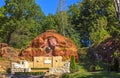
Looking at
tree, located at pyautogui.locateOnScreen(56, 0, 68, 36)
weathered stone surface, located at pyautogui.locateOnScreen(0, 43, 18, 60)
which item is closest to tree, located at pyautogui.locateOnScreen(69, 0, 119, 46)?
tree, located at pyautogui.locateOnScreen(56, 0, 68, 36)

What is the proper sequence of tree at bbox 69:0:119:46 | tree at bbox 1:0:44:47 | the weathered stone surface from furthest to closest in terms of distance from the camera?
tree at bbox 69:0:119:46, tree at bbox 1:0:44:47, the weathered stone surface

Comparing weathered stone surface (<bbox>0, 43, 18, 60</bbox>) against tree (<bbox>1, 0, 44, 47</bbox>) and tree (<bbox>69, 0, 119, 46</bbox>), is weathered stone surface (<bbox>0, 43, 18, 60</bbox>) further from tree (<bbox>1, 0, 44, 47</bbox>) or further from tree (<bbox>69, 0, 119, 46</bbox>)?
tree (<bbox>69, 0, 119, 46</bbox>)

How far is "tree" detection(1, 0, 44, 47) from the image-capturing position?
51.9 m

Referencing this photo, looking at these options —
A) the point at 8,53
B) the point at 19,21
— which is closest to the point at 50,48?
the point at 8,53

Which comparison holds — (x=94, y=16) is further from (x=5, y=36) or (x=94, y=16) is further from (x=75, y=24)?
(x=5, y=36)

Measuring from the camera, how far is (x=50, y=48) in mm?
37875

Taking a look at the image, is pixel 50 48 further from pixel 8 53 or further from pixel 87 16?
pixel 87 16

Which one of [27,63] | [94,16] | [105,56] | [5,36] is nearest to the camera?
[27,63]

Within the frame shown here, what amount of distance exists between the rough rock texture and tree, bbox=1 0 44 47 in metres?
13.9

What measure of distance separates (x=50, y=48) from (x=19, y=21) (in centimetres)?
1538

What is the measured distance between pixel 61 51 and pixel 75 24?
25.1 metres

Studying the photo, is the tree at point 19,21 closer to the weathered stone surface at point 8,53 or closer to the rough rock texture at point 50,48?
the weathered stone surface at point 8,53

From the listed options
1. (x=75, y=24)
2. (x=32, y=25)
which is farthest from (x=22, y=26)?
(x=75, y=24)

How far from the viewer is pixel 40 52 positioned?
37.6 metres
